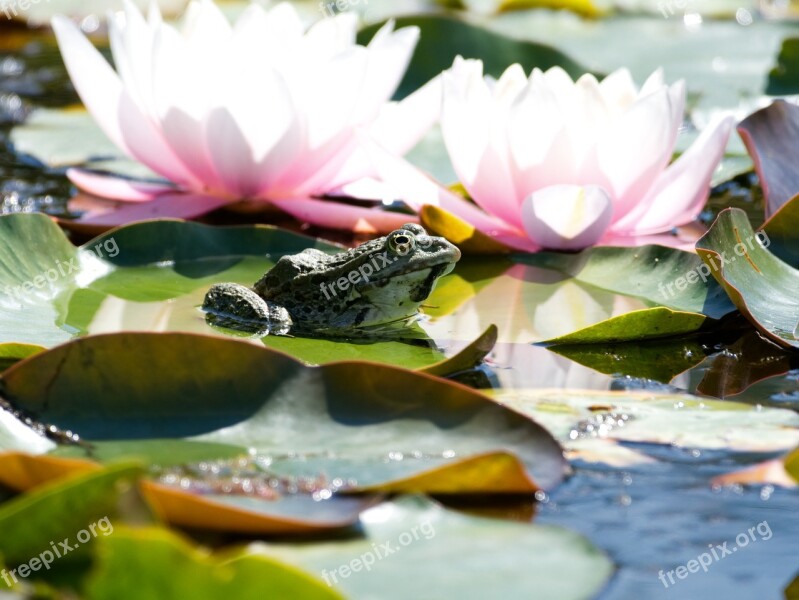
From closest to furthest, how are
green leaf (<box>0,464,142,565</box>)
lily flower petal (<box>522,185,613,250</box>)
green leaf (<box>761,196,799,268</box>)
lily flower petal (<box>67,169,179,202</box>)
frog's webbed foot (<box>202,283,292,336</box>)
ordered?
green leaf (<box>0,464,142,565</box>)
frog's webbed foot (<box>202,283,292,336</box>)
lily flower petal (<box>522,185,613,250</box>)
green leaf (<box>761,196,799,268</box>)
lily flower petal (<box>67,169,179,202</box>)

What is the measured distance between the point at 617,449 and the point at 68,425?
92 centimetres

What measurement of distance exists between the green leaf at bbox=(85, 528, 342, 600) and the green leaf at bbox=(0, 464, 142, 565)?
0.39ft

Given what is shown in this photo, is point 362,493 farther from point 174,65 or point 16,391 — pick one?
point 174,65

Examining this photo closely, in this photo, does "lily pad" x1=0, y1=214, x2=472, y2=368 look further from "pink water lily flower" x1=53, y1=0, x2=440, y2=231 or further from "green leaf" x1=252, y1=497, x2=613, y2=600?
"green leaf" x1=252, y1=497, x2=613, y2=600

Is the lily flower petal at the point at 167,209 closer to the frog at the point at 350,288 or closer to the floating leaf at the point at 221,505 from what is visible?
the frog at the point at 350,288

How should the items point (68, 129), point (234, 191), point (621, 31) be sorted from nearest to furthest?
point (234, 191) < point (68, 129) < point (621, 31)

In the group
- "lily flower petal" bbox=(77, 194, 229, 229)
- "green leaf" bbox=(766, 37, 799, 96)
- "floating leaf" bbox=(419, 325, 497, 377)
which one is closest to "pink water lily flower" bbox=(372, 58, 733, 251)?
"lily flower petal" bbox=(77, 194, 229, 229)

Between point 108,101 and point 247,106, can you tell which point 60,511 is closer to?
point 247,106

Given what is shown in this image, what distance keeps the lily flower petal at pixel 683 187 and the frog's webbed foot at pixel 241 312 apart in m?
1.05

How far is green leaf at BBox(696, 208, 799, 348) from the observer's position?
2.25 m

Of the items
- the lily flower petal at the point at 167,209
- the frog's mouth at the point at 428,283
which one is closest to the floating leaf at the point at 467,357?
the frog's mouth at the point at 428,283

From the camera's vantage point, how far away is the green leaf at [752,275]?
2.25 metres

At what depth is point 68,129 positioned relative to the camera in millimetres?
4121

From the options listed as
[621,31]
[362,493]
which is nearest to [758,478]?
[362,493]
